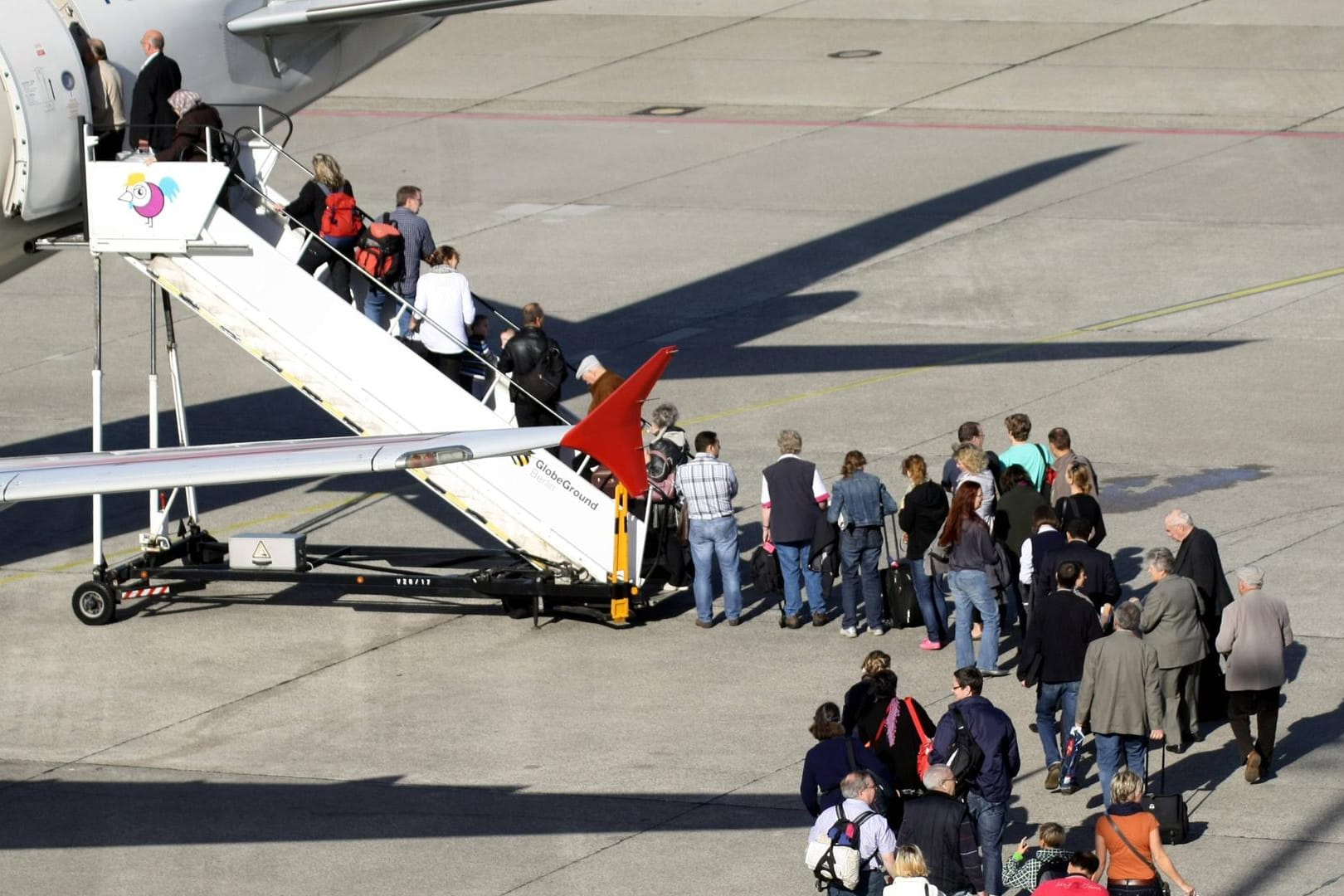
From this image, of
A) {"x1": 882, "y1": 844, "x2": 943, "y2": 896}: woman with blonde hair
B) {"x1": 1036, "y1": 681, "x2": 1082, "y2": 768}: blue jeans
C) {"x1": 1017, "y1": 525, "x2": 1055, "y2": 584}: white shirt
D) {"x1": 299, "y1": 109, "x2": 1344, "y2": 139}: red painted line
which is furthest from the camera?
{"x1": 299, "y1": 109, "x2": 1344, "y2": 139}: red painted line

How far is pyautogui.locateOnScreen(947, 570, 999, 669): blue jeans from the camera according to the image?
17.5 m

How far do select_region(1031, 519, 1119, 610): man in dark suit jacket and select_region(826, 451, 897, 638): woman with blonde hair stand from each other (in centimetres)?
212

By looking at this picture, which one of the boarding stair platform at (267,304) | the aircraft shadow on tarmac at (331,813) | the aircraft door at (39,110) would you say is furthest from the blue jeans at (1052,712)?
the aircraft door at (39,110)

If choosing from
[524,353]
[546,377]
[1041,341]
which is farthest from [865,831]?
→ [1041,341]

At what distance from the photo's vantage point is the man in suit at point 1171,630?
1568 centimetres

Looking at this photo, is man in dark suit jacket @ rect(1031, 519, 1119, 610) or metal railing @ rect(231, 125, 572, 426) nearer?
man in dark suit jacket @ rect(1031, 519, 1119, 610)

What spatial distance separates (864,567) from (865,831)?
6.30 metres

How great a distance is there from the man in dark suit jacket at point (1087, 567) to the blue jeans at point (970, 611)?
76 cm

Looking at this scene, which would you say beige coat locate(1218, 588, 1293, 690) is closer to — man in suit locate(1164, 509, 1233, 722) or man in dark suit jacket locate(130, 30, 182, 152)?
man in suit locate(1164, 509, 1233, 722)

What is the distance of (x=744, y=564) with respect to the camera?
69.3 feet

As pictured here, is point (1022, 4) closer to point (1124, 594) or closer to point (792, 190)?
point (792, 190)

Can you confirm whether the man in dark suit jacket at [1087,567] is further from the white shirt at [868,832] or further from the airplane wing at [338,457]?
the airplane wing at [338,457]

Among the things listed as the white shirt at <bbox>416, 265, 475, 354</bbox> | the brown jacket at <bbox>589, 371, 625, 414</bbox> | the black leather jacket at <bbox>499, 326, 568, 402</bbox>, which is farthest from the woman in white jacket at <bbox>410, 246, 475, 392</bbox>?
the brown jacket at <bbox>589, 371, 625, 414</bbox>

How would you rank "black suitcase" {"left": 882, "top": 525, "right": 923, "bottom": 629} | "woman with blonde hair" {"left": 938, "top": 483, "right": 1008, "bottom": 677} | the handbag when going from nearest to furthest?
the handbag < "woman with blonde hair" {"left": 938, "top": 483, "right": 1008, "bottom": 677} < "black suitcase" {"left": 882, "top": 525, "right": 923, "bottom": 629}
